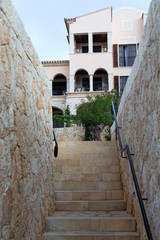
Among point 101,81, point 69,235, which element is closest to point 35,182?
point 69,235

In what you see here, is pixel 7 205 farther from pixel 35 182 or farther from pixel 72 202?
pixel 72 202

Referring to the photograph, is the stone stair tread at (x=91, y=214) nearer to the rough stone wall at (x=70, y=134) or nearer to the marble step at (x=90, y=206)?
the marble step at (x=90, y=206)

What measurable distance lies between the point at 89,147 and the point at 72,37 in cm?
1540

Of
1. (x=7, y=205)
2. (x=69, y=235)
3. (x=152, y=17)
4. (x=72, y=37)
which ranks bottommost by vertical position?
(x=69, y=235)

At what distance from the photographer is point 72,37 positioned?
824 inches

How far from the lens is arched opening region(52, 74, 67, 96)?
76.8 ft

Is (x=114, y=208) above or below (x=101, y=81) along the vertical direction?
below

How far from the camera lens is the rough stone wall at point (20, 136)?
2252 mm

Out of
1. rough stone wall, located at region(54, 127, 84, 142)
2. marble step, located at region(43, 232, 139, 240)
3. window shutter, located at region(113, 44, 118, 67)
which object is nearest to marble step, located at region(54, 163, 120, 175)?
marble step, located at region(43, 232, 139, 240)

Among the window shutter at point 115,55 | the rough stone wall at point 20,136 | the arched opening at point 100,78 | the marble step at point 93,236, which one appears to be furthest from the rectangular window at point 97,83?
the marble step at point 93,236

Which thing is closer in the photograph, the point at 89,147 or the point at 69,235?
the point at 69,235

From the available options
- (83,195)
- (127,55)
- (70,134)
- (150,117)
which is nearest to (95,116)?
(70,134)

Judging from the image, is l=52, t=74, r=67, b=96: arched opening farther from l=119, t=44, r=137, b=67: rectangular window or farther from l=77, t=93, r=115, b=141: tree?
l=77, t=93, r=115, b=141: tree

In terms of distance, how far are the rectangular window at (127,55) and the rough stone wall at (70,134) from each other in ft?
23.4
